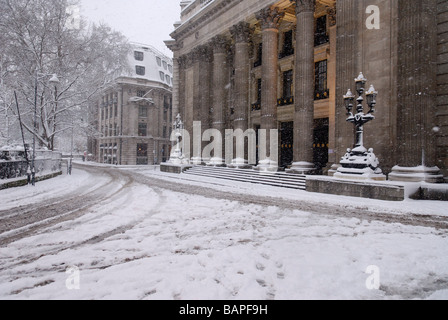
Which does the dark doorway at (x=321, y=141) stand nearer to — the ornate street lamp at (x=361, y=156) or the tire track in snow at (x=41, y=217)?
the ornate street lamp at (x=361, y=156)

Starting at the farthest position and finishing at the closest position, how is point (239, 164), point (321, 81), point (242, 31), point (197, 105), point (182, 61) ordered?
point (182, 61), point (197, 105), point (242, 31), point (239, 164), point (321, 81)

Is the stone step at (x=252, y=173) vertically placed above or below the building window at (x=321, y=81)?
below

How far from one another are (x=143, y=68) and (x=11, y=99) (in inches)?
1226

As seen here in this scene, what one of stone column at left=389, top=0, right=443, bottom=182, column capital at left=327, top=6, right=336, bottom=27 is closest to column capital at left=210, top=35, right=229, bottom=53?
column capital at left=327, top=6, right=336, bottom=27

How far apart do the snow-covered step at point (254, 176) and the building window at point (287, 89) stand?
302 inches

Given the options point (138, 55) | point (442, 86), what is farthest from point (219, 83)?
point (138, 55)

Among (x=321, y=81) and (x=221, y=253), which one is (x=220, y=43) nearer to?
(x=321, y=81)

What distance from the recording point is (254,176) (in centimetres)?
1786

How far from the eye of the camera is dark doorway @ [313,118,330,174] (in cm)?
2006

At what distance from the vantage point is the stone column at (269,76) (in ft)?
61.0

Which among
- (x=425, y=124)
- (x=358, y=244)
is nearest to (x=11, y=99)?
(x=358, y=244)

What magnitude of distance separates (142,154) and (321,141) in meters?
36.2

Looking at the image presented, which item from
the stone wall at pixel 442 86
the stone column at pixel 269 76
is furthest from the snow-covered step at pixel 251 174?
the stone wall at pixel 442 86

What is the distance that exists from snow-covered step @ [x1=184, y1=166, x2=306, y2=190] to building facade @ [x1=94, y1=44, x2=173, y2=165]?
80.7 feet
